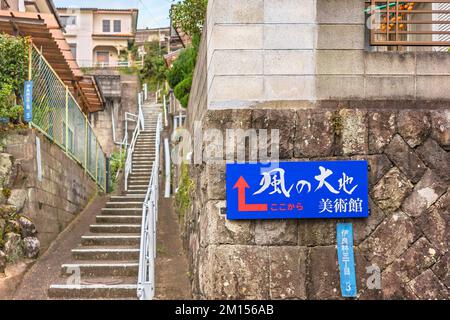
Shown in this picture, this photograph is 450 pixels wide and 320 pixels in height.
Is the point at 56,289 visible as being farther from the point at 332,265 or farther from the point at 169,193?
the point at 169,193

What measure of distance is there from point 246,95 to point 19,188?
446cm

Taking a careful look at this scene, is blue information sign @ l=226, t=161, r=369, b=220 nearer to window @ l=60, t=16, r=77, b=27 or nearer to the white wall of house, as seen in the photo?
the white wall of house

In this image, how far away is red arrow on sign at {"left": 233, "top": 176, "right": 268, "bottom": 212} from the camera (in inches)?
203

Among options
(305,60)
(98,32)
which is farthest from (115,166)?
(98,32)

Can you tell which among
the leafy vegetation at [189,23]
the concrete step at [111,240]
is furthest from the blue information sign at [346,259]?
the leafy vegetation at [189,23]

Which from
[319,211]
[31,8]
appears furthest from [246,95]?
[31,8]

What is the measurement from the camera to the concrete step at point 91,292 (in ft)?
23.4

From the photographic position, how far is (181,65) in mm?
14133

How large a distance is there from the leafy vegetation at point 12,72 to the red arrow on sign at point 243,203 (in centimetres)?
491

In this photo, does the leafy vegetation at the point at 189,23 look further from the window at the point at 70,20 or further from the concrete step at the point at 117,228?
the window at the point at 70,20

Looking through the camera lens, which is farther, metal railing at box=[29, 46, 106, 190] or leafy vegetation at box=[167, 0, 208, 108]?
leafy vegetation at box=[167, 0, 208, 108]

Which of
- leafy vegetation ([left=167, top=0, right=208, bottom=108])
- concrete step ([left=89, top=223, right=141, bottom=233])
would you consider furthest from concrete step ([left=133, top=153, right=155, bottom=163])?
concrete step ([left=89, top=223, right=141, bottom=233])

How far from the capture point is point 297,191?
519 centimetres

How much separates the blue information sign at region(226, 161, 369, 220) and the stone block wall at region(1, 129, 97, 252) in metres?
4.36
